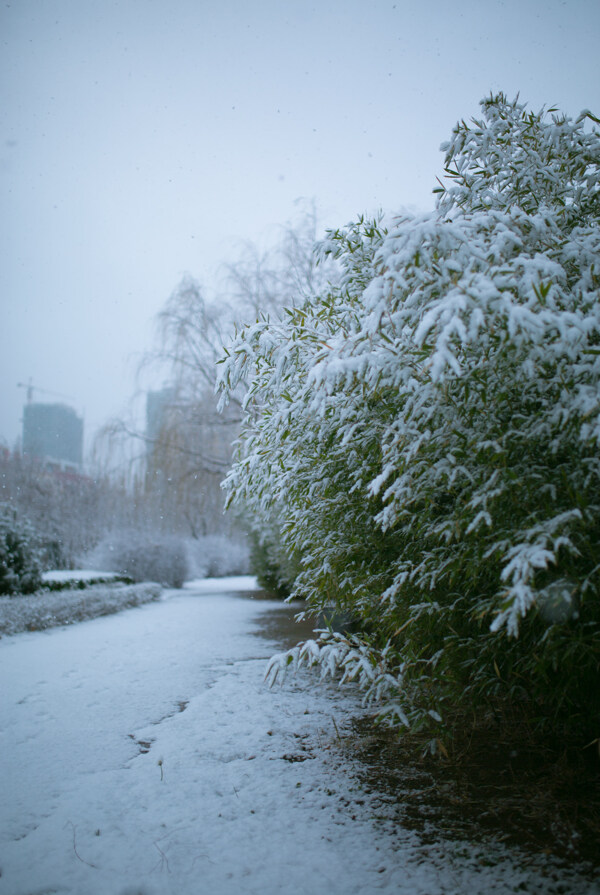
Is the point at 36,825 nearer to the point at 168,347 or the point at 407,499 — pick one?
the point at 407,499

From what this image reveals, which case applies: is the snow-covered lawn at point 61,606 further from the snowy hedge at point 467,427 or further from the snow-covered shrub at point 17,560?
the snowy hedge at point 467,427

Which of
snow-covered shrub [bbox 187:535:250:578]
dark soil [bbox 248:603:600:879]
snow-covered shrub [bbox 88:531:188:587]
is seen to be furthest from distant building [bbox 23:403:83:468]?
dark soil [bbox 248:603:600:879]

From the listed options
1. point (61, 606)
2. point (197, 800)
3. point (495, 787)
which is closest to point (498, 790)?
point (495, 787)

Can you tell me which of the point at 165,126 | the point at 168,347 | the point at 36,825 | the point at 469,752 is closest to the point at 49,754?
the point at 36,825

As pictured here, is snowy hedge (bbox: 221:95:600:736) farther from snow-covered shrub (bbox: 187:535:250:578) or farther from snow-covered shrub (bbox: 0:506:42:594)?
snow-covered shrub (bbox: 187:535:250:578)

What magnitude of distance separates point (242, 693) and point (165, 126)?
1550 cm

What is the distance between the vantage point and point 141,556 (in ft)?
37.8

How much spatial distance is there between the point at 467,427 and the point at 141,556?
35.3 feet

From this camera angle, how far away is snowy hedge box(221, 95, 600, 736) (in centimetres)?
152

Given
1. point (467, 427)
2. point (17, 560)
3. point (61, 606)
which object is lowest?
point (61, 606)

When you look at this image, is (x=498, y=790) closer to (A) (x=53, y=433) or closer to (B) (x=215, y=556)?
(B) (x=215, y=556)

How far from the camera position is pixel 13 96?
1067cm

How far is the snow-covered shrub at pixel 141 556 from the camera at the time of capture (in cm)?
1132

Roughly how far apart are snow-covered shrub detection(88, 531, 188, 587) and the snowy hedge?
9347 mm
